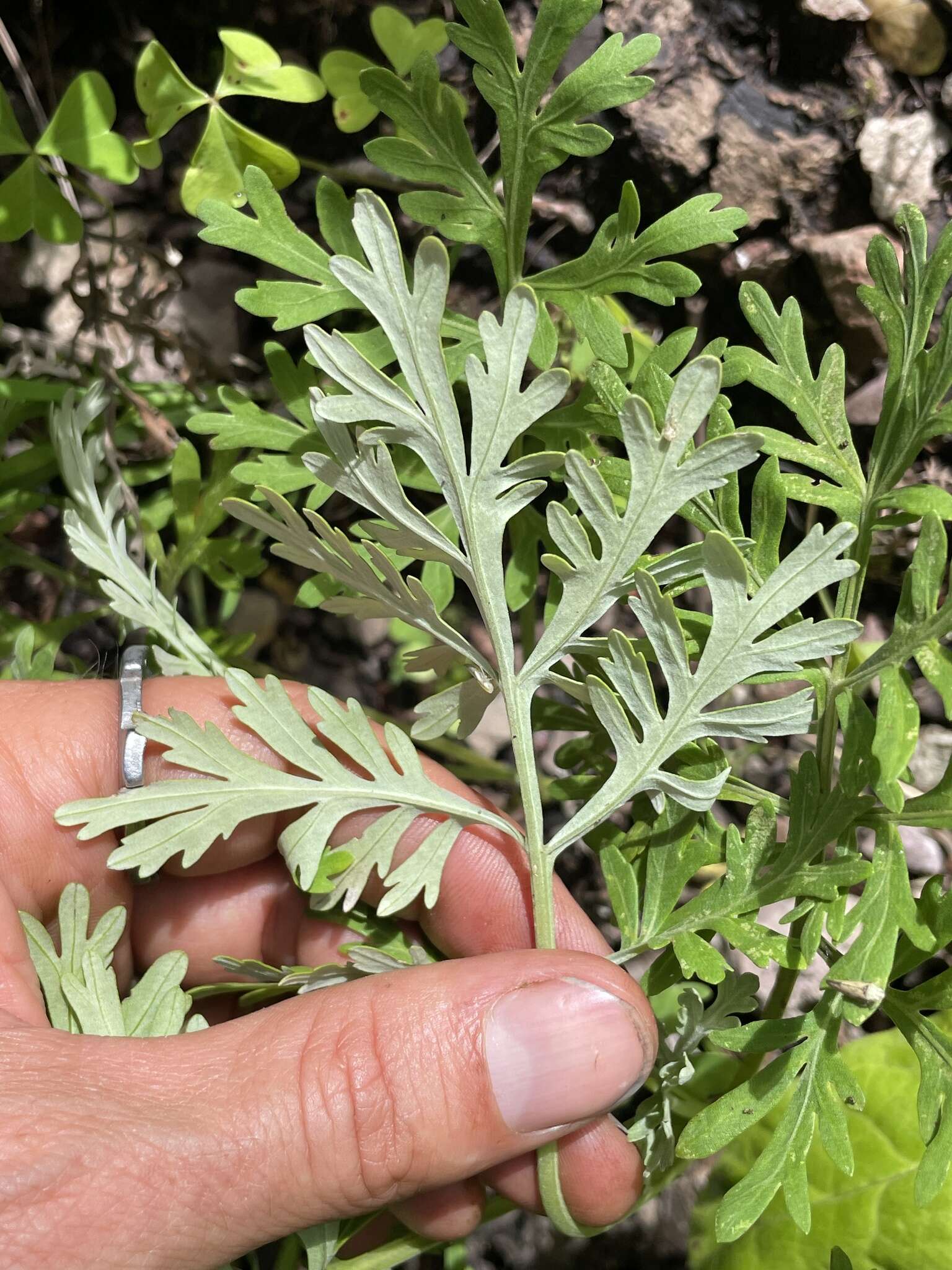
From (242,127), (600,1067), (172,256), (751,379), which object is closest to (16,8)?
(172,256)

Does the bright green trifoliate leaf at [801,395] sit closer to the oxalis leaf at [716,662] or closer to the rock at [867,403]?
the oxalis leaf at [716,662]

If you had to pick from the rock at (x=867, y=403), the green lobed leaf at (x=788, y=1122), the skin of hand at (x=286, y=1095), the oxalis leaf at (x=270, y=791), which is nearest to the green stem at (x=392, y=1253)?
the skin of hand at (x=286, y=1095)

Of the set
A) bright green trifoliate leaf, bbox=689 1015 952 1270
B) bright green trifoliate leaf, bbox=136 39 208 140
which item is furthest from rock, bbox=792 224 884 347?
bright green trifoliate leaf, bbox=689 1015 952 1270

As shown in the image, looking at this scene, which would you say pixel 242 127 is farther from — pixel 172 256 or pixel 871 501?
pixel 871 501

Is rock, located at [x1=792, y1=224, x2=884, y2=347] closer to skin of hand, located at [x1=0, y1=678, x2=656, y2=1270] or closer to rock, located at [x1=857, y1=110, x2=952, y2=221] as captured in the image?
rock, located at [x1=857, y1=110, x2=952, y2=221]

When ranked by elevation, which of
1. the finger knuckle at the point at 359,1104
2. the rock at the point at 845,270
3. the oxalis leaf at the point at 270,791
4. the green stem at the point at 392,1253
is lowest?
the green stem at the point at 392,1253

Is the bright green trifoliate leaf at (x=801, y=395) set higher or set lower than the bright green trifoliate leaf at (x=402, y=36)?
lower

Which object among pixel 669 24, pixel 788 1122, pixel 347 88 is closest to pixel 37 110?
pixel 347 88

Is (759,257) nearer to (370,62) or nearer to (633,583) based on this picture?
(370,62)
